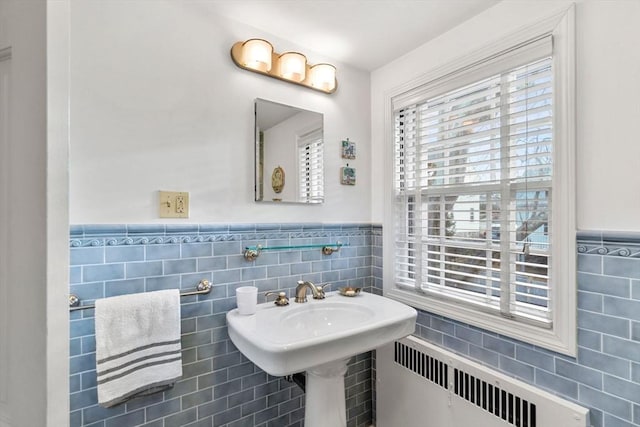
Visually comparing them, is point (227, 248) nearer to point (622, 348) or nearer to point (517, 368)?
point (517, 368)

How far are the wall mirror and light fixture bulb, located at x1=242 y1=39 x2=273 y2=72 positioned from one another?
7.2 inches

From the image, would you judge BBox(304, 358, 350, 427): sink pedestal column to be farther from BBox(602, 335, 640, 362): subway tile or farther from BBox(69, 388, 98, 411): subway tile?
BBox(602, 335, 640, 362): subway tile

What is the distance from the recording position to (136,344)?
117 centimetres

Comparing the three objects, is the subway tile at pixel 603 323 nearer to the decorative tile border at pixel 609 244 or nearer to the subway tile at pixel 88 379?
the decorative tile border at pixel 609 244

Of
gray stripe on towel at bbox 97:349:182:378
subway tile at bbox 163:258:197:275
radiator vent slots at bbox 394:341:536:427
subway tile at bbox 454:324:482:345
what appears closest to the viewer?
gray stripe on towel at bbox 97:349:182:378

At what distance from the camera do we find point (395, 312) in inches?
55.9

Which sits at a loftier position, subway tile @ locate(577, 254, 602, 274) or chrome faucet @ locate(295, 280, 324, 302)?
subway tile @ locate(577, 254, 602, 274)

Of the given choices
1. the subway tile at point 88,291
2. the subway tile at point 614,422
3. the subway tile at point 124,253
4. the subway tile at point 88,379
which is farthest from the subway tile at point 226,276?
the subway tile at point 614,422

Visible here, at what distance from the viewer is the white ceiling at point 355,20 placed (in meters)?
1.37

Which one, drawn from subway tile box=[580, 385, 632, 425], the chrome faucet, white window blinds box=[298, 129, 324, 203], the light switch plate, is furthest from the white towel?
subway tile box=[580, 385, 632, 425]

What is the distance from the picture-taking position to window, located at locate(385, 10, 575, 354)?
116 cm

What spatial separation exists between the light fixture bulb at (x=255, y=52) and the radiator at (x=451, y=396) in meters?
1.67

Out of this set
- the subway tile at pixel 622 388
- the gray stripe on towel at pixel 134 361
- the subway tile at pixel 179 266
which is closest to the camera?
the subway tile at pixel 622 388
